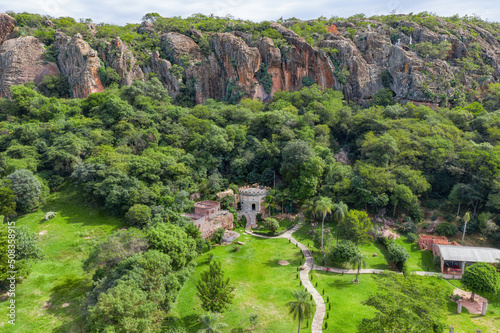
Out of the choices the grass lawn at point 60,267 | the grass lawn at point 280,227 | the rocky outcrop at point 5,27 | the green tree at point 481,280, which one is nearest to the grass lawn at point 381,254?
the grass lawn at point 280,227

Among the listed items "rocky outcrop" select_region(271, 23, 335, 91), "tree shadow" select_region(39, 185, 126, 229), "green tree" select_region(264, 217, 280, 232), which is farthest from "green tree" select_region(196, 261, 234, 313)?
"rocky outcrop" select_region(271, 23, 335, 91)

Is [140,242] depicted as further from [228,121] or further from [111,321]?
[228,121]

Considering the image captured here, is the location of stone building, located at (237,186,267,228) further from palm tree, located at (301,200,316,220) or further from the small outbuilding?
the small outbuilding

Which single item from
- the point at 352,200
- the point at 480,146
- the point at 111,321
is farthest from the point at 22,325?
the point at 480,146

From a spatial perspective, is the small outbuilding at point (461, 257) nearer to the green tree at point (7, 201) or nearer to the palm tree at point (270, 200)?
the palm tree at point (270, 200)

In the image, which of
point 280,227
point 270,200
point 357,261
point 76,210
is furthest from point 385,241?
point 76,210
